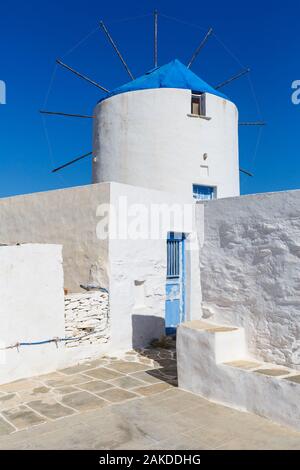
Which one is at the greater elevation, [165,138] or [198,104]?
[198,104]

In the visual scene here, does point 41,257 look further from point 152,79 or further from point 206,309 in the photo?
point 152,79

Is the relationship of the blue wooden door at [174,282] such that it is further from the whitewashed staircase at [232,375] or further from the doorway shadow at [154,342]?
the whitewashed staircase at [232,375]

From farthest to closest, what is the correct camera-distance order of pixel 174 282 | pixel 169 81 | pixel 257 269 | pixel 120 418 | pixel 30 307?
pixel 169 81 → pixel 174 282 → pixel 30 307 → pixel 257 269 → pixel 120 418

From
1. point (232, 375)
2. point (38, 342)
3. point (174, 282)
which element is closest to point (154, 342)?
point (174, 282)

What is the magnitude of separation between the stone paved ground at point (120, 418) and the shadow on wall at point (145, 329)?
1.88 m

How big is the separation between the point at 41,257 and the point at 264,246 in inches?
153

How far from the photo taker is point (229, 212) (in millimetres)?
6559

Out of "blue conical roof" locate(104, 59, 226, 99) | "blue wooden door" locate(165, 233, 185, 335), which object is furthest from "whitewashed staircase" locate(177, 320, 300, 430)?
"blue conical roof" locate(104, 59, 226, 99)

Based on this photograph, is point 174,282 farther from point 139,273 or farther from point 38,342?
point 38,342

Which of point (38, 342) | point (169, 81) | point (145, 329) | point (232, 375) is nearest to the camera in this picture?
point (232, 375)

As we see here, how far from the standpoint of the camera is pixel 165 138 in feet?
42.1

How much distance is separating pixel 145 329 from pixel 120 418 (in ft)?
13.8

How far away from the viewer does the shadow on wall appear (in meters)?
9.41

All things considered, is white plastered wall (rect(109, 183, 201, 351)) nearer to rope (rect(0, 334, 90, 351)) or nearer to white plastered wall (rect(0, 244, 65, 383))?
rope (rect(0, 334, 90, 351))
